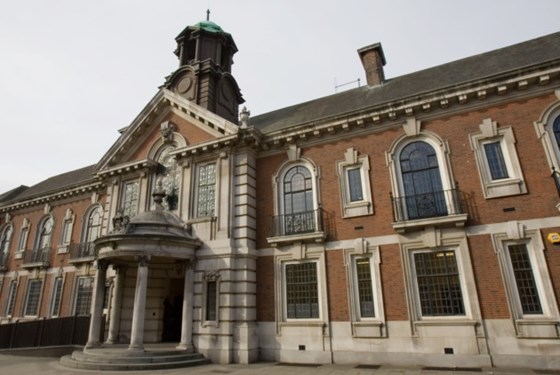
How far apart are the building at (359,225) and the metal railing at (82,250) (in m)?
3.22

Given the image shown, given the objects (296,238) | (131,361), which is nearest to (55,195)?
(131,361)

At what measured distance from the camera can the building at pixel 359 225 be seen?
37.6 feet

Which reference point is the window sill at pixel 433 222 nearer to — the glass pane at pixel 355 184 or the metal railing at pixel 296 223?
the glass pane at pixel 355 184

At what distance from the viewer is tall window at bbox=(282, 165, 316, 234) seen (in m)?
14.8

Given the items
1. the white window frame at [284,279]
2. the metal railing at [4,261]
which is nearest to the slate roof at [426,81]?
the white window frame at [284,279]

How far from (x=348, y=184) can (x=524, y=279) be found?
675 cm

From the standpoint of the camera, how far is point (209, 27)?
2286cm

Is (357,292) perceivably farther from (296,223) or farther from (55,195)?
(55,195)

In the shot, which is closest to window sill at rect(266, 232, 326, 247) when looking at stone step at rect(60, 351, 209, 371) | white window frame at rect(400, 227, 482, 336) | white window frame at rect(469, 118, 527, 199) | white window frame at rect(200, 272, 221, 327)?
white window frame at rect(200, 272, 221, 327)

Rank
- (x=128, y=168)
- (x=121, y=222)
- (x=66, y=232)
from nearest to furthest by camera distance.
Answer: (x=121, y=222)
(x=128, y=168)
(x=66, y=232)

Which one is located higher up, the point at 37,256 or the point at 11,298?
the point at 37,256

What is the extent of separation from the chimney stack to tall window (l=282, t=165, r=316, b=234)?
22.2 ft

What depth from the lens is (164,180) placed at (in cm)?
1811

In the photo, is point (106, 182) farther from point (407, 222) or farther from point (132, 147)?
point (407, 222)
